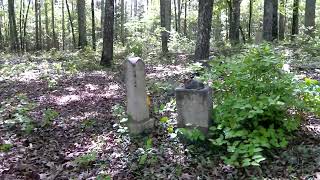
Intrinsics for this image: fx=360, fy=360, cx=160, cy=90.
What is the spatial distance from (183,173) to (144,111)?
5.62 feet

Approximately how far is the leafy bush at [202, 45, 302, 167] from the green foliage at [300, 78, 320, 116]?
190 mm

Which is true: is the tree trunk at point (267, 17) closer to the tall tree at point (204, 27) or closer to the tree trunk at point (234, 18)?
the tree trunk at point (234, 18)

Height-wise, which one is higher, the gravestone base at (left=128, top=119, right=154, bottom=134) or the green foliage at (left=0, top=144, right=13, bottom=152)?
the gravestone base at (left=128, top=119, right=154, bottom=134)

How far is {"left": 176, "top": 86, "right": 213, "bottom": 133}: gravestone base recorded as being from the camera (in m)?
5.76

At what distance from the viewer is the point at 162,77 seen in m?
11.3

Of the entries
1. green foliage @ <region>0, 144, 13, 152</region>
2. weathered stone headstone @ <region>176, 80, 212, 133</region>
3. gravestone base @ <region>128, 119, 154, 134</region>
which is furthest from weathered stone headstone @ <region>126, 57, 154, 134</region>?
green foliage @ <region>0, 144, 13, 152</region>

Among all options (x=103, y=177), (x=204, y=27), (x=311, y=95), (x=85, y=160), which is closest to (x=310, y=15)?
(x=204, y=27)

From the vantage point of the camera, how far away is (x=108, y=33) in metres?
14.3

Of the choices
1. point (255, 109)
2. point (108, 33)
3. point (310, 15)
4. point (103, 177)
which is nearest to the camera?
point (103, 177)

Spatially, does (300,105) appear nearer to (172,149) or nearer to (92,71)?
(172,149)

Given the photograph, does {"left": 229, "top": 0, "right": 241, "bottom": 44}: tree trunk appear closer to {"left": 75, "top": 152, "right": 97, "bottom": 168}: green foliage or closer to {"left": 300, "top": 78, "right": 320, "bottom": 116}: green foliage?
{"left": 300, "top": 78, "right": 320, "bottom": 116}: green foliage

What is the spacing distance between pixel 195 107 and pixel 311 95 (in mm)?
1797

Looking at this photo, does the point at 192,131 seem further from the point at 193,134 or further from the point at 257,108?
the point at 257,108

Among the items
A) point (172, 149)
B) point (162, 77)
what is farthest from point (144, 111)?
point (162, 77)
